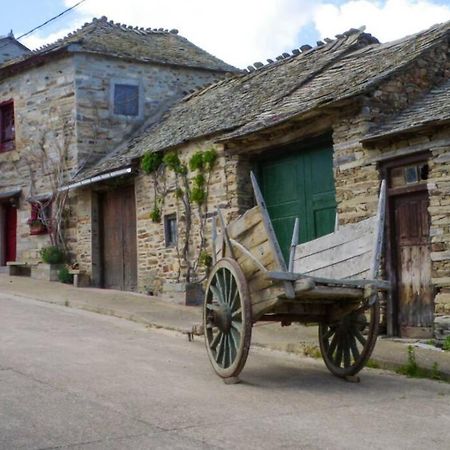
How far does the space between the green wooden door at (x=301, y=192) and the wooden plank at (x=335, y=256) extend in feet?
12.5

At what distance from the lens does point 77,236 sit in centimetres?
1770

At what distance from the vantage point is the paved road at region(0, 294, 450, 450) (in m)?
4.91

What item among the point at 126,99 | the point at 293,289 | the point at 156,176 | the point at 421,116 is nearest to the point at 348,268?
the point at 293,289

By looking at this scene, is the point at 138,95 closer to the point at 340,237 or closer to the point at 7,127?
the point at 7,127

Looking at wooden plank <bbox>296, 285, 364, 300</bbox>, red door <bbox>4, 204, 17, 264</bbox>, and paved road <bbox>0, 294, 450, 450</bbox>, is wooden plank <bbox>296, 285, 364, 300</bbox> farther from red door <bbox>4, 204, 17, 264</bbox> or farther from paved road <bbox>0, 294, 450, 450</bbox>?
red door <bbox>4, 204, 17, 264</bbox>

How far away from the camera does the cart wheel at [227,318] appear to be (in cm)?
654

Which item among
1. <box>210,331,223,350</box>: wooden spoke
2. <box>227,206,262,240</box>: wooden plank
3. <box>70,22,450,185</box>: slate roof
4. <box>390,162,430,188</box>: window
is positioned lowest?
<box>210,331,223,350</box>: wooden spoke

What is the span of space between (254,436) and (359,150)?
20.7 feet

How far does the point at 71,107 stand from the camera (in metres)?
17.8

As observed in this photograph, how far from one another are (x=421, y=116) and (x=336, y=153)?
156 centimetres

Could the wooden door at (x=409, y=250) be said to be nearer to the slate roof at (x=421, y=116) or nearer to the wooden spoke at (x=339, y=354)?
the slate roof at (x=421, y=116)

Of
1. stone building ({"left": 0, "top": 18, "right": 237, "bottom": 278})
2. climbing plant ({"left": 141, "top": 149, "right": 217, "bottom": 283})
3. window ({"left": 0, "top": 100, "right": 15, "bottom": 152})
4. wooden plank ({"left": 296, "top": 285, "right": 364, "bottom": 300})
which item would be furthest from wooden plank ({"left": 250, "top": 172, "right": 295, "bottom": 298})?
window ({"left": 0, "top": 100, "right": 15, "bottom": 152})

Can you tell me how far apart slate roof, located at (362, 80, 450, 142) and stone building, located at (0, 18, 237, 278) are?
8158 millimetres

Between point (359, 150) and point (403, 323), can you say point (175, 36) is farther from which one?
point (403, 323)
